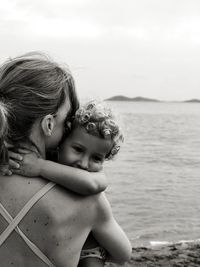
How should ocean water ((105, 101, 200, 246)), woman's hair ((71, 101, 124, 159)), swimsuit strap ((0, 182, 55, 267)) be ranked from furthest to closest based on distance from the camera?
ocean water ((105, 101, 200, 246)) → woman's hair ((71, 101, 124, 159)) → swimsuit strap ((0, 182, 55, 267))

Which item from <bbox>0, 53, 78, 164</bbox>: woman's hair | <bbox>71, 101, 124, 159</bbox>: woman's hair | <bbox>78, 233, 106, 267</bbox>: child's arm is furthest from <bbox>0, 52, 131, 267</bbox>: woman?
<bbox>71, 101, 124, 159</bbox>: woman's hair

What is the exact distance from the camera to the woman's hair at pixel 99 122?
284 centimetres

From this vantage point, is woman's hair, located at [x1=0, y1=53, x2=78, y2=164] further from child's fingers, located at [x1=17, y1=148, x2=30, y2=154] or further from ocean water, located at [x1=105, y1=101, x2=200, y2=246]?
ocean water, located at [x1=105, y1=101, x2=200, y2=246]

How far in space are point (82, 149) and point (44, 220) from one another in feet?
2.27

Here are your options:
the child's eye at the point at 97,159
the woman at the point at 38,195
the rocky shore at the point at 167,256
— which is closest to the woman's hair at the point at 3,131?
the woman at the point at 38,195

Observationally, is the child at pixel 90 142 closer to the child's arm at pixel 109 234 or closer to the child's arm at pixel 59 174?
the child's arm at pixel 109 234

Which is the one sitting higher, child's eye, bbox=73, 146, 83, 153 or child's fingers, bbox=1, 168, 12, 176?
child's fingers, bbox=1, 168, 12, 176

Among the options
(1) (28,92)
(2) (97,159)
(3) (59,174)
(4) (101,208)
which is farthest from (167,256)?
(1) (28,92)

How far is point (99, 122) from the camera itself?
2938mm

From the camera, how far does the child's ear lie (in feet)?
7.68

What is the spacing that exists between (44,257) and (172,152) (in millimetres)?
21938

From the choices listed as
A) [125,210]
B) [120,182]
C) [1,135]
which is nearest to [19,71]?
[1,135]

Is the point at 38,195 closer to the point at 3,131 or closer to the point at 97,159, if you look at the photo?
the point at 3,131

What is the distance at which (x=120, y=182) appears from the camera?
14578 mm
